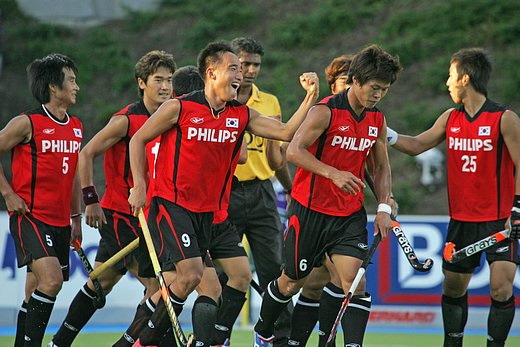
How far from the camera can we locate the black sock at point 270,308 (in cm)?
666

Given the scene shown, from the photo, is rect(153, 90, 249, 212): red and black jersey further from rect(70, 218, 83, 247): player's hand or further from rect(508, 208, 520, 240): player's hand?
rect(508, 208, 520, 240): player's hand

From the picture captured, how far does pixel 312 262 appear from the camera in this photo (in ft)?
21.2

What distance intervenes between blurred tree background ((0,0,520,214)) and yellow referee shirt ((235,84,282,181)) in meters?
9.72

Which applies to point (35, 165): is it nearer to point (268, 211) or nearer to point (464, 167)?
point (268, 211)

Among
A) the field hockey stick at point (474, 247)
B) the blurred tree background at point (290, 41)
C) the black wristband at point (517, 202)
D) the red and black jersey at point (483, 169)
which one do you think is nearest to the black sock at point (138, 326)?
the field hockey stick at point (474, 247)

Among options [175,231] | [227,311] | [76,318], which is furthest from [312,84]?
[76,318]

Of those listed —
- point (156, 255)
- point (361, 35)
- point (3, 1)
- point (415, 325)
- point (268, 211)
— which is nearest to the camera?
point (156, 255)

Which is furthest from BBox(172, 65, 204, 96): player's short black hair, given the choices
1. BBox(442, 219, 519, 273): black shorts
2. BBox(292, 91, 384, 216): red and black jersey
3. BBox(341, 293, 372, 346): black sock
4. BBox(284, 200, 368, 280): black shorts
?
BBox(442, 219, 519, 273): black shorts

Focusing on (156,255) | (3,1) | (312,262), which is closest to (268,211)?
(312,262)

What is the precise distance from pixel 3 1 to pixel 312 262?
1624 cm

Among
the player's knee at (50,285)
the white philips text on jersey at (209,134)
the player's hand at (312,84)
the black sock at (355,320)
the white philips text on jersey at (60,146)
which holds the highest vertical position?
the player's hand at (312,84)

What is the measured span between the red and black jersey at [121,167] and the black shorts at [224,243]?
88 centimetres

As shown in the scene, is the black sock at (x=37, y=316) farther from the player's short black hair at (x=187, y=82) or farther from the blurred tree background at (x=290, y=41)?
the blurred tree background at (x=290, y=41)

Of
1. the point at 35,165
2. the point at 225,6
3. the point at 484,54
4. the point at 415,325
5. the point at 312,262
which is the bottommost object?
the point at 415,325
